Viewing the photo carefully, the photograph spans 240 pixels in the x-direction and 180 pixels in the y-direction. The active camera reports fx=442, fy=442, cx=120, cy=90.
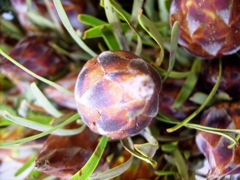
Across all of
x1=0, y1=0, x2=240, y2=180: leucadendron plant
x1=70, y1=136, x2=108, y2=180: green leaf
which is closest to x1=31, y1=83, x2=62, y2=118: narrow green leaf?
x1=0, y1=0, x2=240, y2=180: leucadendron plant

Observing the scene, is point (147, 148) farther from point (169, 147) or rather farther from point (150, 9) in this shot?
point (150, 9)

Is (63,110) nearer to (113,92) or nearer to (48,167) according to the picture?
(48,167)

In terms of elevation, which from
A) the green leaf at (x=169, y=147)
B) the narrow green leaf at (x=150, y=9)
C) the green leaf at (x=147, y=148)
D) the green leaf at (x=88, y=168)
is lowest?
the green leaf at (x=169, y=147)

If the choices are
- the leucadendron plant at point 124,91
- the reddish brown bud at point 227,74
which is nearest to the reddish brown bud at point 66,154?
the leucadendron plant at point 124,91

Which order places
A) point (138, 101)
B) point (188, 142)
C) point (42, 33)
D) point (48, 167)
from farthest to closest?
point (42, 33)
point (188, 142)
point (48, 167)
point (138, 101)

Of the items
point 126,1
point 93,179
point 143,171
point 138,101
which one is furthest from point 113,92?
point 126,1

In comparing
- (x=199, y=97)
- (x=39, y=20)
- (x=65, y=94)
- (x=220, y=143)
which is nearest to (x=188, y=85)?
(x=199, y=97)

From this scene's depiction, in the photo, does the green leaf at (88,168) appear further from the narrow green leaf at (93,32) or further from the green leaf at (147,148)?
the narrow green leaf at (93,32)

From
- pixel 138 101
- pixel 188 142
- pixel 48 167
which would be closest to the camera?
pixel 138 101
